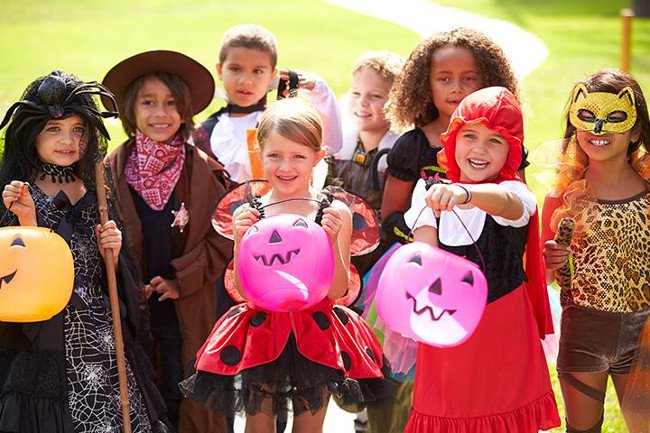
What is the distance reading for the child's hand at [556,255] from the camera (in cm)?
427

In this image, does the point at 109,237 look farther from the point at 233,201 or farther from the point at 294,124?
the point at 294,124

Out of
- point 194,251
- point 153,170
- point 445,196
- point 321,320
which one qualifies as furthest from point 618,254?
point 153,170

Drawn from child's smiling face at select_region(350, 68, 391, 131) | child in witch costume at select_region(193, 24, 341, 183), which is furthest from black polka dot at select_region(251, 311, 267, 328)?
child's smiling face at select_region(350, 68, 391, 131)

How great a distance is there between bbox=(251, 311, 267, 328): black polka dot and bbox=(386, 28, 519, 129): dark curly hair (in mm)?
1381

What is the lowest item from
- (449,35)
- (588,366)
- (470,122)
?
(588,366)

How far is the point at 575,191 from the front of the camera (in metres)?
4.42

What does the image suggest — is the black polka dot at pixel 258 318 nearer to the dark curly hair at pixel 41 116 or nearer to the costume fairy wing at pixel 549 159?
the dark curly hair at pixel 41 116

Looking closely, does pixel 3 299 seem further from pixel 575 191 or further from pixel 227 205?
pixel 575 191

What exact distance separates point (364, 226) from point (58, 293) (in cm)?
128

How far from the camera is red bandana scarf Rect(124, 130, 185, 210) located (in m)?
4.84

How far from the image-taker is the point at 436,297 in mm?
3482

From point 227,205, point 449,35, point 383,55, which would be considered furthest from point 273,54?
point 227,205

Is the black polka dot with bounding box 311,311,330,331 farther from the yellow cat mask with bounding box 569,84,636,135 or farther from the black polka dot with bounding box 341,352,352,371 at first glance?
the yellow cat mask with bounding box 569,84,636,135

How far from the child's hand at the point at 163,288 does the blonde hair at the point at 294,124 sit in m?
0.91
